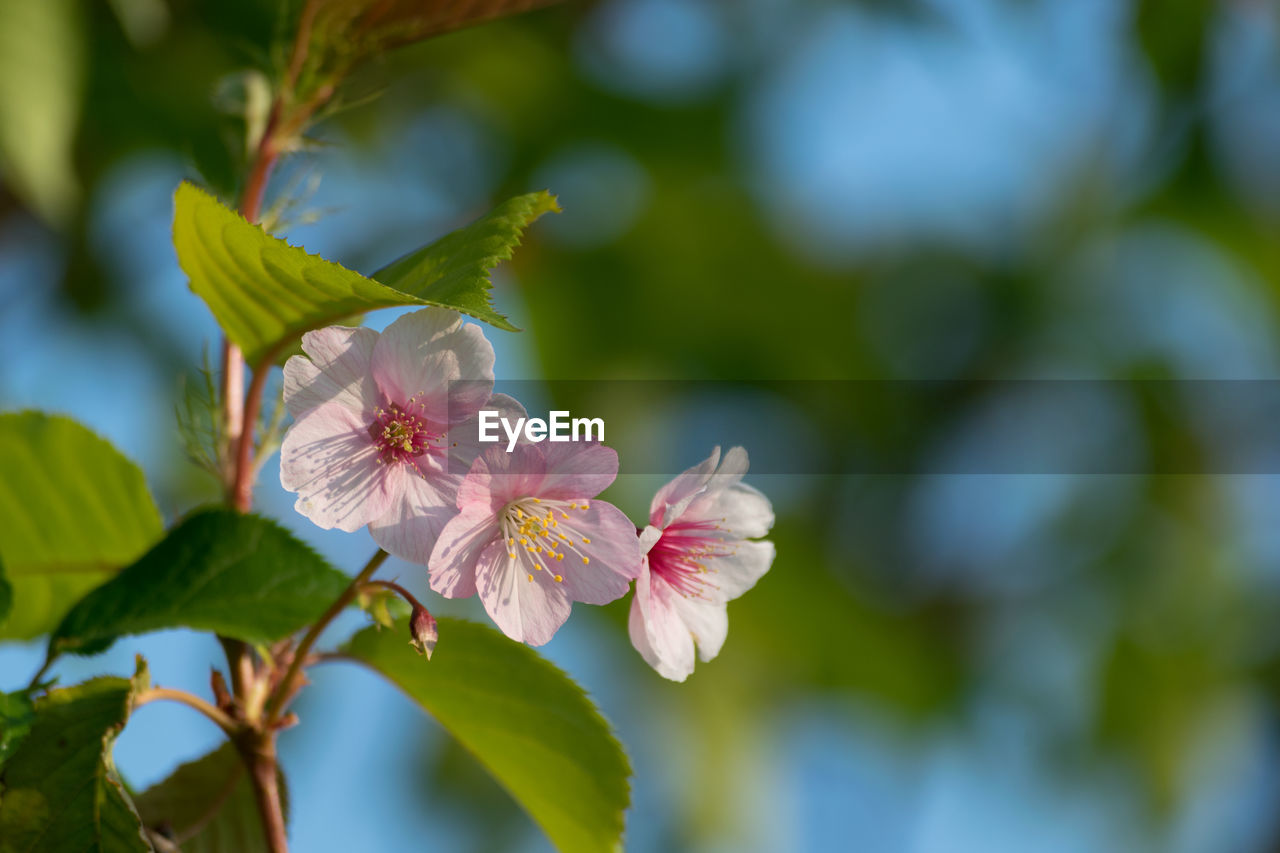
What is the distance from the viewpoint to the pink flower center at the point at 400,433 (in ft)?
2.13

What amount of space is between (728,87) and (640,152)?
307 mm

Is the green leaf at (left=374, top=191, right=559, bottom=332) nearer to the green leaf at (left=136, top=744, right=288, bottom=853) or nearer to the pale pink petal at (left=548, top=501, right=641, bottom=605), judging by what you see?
the pale pink petal at (left=548, top=501, right=641, bottom=605)

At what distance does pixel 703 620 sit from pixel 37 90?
1.19m

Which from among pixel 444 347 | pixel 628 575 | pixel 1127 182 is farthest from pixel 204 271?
pixel 1127 182

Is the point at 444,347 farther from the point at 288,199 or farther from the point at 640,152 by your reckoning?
the point at 640,152

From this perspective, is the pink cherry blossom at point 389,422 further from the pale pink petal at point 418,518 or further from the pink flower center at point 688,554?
the pink flower center at point 688,554

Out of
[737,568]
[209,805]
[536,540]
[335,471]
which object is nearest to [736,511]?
[737,568]

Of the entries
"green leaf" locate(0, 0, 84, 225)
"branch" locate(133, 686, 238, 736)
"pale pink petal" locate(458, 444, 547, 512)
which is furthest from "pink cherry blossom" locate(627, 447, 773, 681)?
"green leaf" locate(0, 0, 84, 225)

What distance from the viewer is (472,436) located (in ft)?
2.10

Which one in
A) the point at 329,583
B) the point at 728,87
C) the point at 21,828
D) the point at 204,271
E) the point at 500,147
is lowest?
the point at 21,828

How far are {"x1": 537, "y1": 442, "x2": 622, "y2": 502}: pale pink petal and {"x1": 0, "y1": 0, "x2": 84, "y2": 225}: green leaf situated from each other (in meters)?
1.10

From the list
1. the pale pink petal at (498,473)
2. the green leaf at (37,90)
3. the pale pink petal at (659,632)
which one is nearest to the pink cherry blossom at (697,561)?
the pale pink petal at (659,632)

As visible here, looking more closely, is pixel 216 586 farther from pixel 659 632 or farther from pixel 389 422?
pixel 659 632

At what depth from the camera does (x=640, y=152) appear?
9.73 ft
